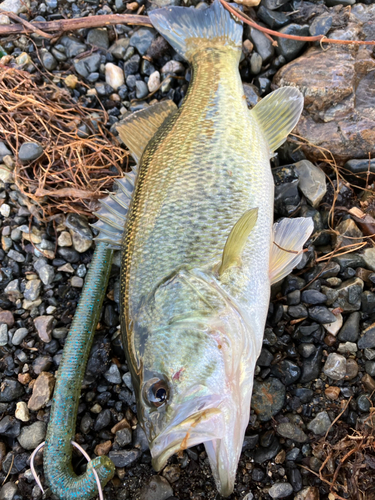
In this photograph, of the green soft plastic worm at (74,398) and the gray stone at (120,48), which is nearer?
the green soft plastic worm at (74,398)

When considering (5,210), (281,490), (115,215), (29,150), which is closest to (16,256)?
(5,210)

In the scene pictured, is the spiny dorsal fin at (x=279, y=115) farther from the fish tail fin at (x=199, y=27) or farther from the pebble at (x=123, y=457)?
the pebble at (x=123, y=457)

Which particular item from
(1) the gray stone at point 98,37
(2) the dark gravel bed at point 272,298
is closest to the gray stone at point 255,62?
(2) the dark gravel bed at point 272,298

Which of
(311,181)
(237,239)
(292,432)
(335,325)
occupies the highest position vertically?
(237,239)

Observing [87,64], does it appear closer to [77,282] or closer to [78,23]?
[78,23]

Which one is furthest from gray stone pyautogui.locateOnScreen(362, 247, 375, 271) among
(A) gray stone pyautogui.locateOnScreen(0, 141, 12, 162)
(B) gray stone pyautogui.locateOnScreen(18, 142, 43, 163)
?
(A) gray stone pyautogui.locateOnScreen(0, 141, 12, 162)

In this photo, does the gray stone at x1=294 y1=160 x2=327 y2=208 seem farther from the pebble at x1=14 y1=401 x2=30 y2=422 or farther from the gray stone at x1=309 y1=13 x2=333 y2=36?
the pebble at x1=14 y1=401 x2=30 y2=422
